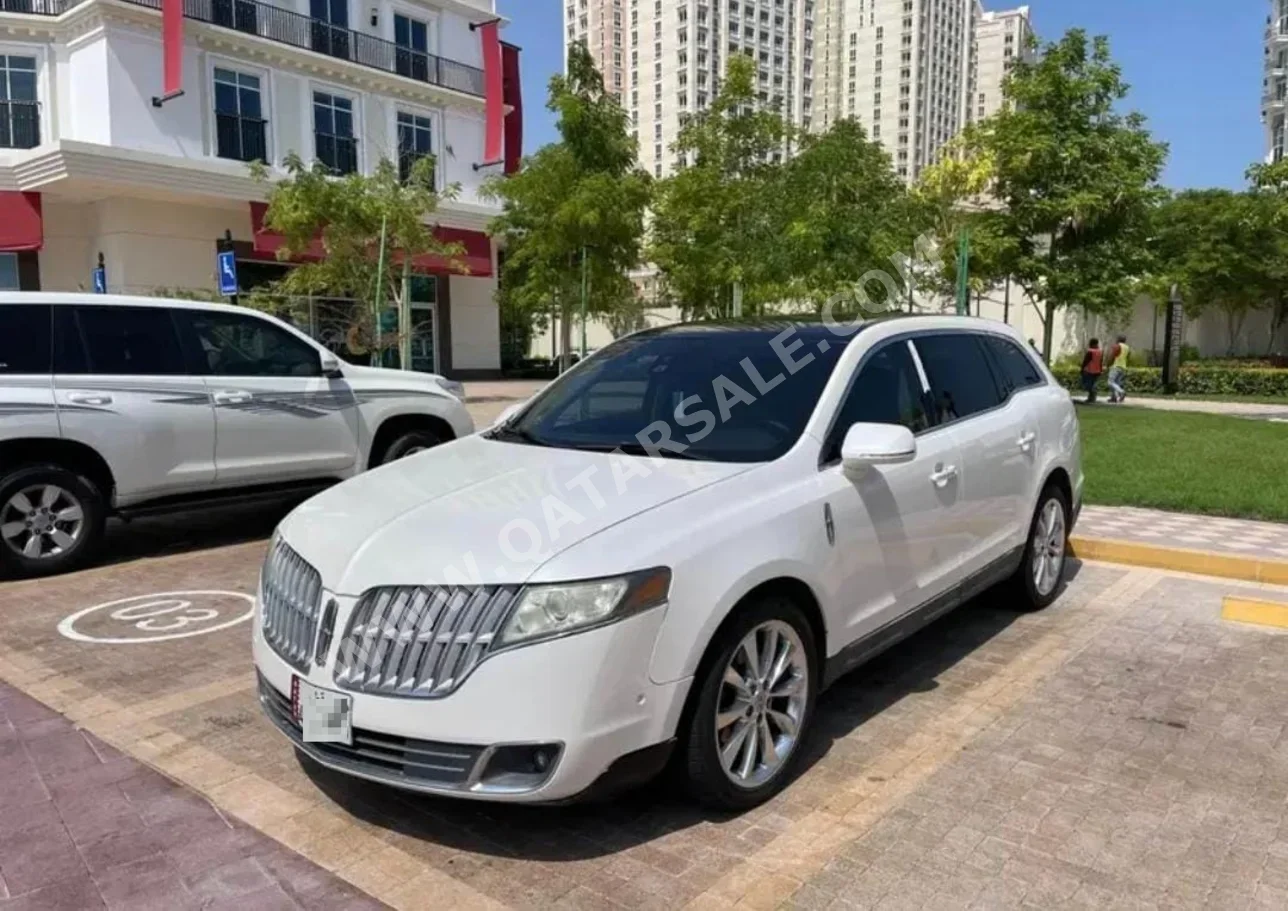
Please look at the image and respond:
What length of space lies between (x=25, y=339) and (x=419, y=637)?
17.6 ft

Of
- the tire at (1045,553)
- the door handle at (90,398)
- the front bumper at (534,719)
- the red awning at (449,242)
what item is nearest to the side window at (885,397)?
the front bumper at (534,719)

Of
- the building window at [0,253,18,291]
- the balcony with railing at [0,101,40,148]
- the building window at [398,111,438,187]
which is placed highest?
the building window at [398,111,438,187]

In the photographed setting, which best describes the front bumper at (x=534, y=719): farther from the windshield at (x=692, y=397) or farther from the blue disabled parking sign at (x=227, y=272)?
the blue disabled parking sign at (x=227, y=272)

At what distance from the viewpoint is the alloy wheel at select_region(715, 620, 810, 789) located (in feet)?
10.8

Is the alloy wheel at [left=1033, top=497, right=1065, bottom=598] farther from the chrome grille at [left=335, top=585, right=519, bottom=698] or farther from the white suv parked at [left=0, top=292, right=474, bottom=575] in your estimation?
the white suv parked at [left=0, top=292, right=474, bottom=575]

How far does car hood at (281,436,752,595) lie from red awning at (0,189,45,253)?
931 inches

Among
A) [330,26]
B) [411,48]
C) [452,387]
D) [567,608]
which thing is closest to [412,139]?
[411,48]

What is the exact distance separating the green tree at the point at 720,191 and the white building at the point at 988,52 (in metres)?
152

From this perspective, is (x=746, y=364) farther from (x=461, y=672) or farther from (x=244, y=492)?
(x=244, y=492)

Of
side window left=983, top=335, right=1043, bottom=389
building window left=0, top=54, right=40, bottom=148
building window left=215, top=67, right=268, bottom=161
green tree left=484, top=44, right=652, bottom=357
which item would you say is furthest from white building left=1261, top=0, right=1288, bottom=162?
side window left=983, top=335, right=1043, bottom=389

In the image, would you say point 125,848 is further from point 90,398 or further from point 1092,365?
point 1092,365

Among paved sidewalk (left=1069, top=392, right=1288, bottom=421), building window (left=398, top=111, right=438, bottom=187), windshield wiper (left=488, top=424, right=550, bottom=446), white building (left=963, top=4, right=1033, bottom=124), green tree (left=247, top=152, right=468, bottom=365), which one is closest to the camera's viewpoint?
windshield wiper (left=488, top=424, right=550, bottom=446)

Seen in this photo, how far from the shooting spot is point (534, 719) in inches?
112

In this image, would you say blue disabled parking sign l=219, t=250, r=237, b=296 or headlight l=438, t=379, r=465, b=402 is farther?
blue disabled parking sign l=219, t=250, r=237, b=296
